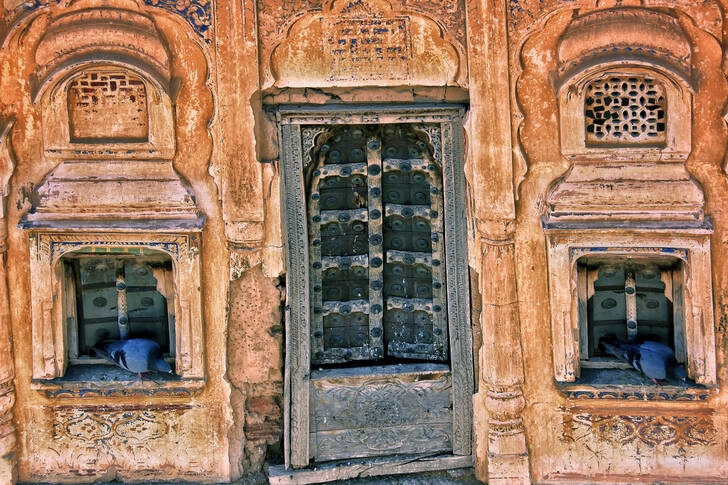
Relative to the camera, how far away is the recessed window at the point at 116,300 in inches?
222

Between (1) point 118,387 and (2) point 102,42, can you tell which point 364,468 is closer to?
(1) point 118,387

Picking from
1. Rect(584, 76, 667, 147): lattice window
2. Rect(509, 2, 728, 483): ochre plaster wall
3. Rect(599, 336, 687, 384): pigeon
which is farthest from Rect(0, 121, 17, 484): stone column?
Rect(599, 336, 687, 384): pigeon

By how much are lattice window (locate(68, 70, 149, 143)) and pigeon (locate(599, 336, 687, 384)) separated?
3.39 metres

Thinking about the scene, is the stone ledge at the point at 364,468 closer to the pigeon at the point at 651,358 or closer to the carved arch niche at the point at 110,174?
the carved arch niche at the point at 110,174

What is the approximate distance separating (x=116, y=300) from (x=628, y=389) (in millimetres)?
3441

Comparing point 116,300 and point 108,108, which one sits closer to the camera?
point 108,108

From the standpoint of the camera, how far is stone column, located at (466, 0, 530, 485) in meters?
5.31

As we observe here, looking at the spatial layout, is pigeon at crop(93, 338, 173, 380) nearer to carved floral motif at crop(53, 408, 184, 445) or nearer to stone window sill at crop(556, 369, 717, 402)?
carved floral motif at crop(53, 408, 184, 445)

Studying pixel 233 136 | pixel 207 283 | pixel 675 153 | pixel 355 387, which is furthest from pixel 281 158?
pixel 675 153

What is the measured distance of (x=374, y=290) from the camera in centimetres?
582

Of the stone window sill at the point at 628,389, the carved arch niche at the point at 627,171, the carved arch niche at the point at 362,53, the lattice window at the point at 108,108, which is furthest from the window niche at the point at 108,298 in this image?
the stone window sill at the point at 628,389

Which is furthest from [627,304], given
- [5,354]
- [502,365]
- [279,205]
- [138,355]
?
[5,354]

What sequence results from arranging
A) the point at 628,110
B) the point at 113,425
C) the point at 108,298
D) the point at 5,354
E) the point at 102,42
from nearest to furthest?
the point at 102,42 < the point at 628,110 < the point at 5,354 < the point at 113,425 < the point at 108,298

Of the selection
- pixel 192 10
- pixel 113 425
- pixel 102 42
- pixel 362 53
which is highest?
pixel 192 10
